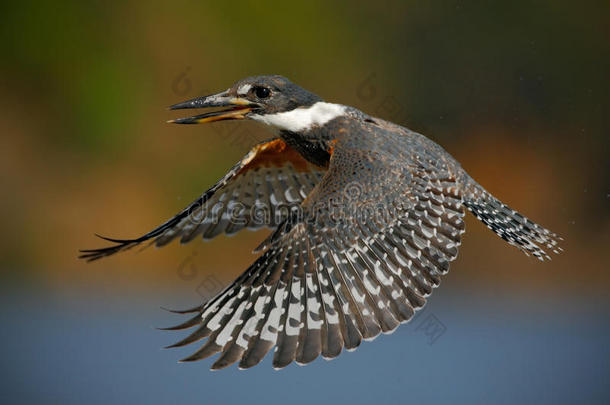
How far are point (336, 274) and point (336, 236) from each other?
6.2 inches

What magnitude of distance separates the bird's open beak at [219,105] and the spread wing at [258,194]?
0.44 meters

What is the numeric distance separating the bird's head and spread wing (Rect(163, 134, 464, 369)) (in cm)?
46

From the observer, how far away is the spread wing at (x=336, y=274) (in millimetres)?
2666

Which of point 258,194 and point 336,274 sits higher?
point 258,194

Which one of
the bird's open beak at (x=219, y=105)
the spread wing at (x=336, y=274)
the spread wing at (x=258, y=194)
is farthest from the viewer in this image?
the spread wing at (x=258, y=194)

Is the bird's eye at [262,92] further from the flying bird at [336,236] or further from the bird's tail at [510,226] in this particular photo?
the bird's tail at [510,226]

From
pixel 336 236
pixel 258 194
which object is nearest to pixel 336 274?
pixel 336 236

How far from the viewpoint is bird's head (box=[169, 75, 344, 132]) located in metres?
3.43

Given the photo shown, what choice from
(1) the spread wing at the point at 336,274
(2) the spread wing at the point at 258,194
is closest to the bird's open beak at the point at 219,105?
(2) the spread wing at the point at 258,194

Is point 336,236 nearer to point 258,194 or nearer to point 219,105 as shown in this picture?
point 219,105

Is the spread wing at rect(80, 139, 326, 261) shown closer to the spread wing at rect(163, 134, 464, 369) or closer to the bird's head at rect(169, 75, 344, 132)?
the bird's head at rect(169, 75, 344, 132)

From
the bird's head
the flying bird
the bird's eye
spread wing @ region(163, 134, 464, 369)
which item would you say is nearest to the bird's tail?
the flying bird

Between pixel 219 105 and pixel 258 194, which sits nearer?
pixel 219 105

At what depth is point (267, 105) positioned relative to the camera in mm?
3477
